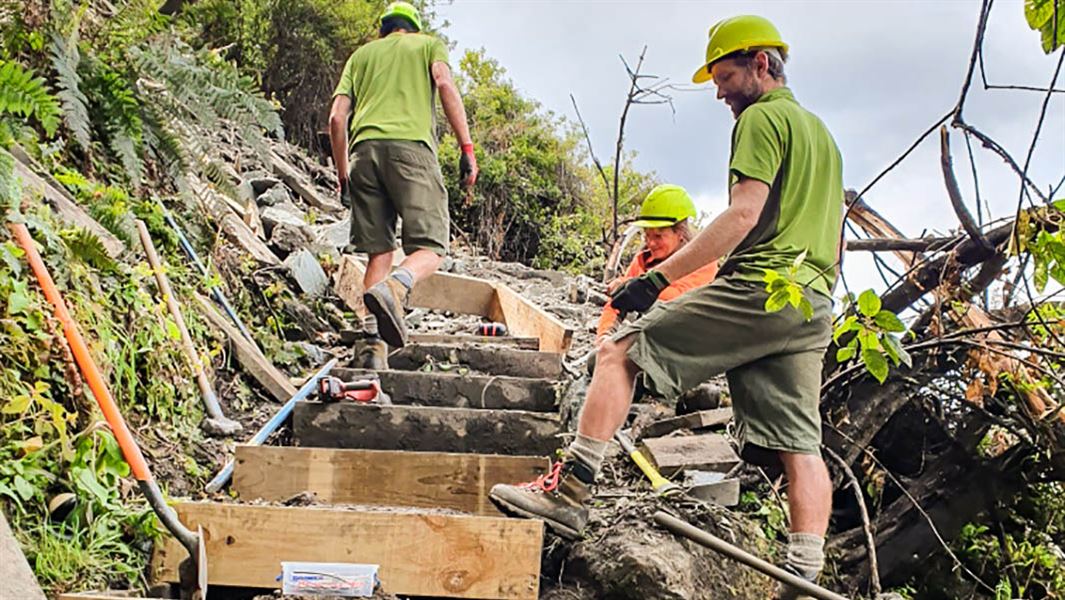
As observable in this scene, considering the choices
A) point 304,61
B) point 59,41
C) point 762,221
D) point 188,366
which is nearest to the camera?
point 762,221

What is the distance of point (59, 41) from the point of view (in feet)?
13.3

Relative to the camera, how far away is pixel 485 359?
4.54 meters

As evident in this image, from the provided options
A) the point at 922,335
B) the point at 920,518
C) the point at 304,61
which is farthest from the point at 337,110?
the point at 304,61

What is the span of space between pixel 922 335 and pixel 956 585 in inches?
41.2

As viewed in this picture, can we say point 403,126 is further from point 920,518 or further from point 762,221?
point 920,518

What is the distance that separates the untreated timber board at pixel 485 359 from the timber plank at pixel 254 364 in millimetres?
573

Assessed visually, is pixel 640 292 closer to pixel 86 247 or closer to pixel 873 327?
pixel 873 327

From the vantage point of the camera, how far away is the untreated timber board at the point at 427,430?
3506 mm

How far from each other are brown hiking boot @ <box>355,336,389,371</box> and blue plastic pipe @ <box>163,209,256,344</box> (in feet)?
2.07

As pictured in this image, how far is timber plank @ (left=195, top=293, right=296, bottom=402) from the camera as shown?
13.6ft

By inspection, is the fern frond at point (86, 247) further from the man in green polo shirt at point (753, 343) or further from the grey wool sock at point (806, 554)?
the grey wool sock at point (806, 554)

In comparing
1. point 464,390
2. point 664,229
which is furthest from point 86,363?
point 664,229

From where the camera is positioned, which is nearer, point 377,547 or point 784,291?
point 784,291

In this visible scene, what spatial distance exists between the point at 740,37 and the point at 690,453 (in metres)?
1.53
